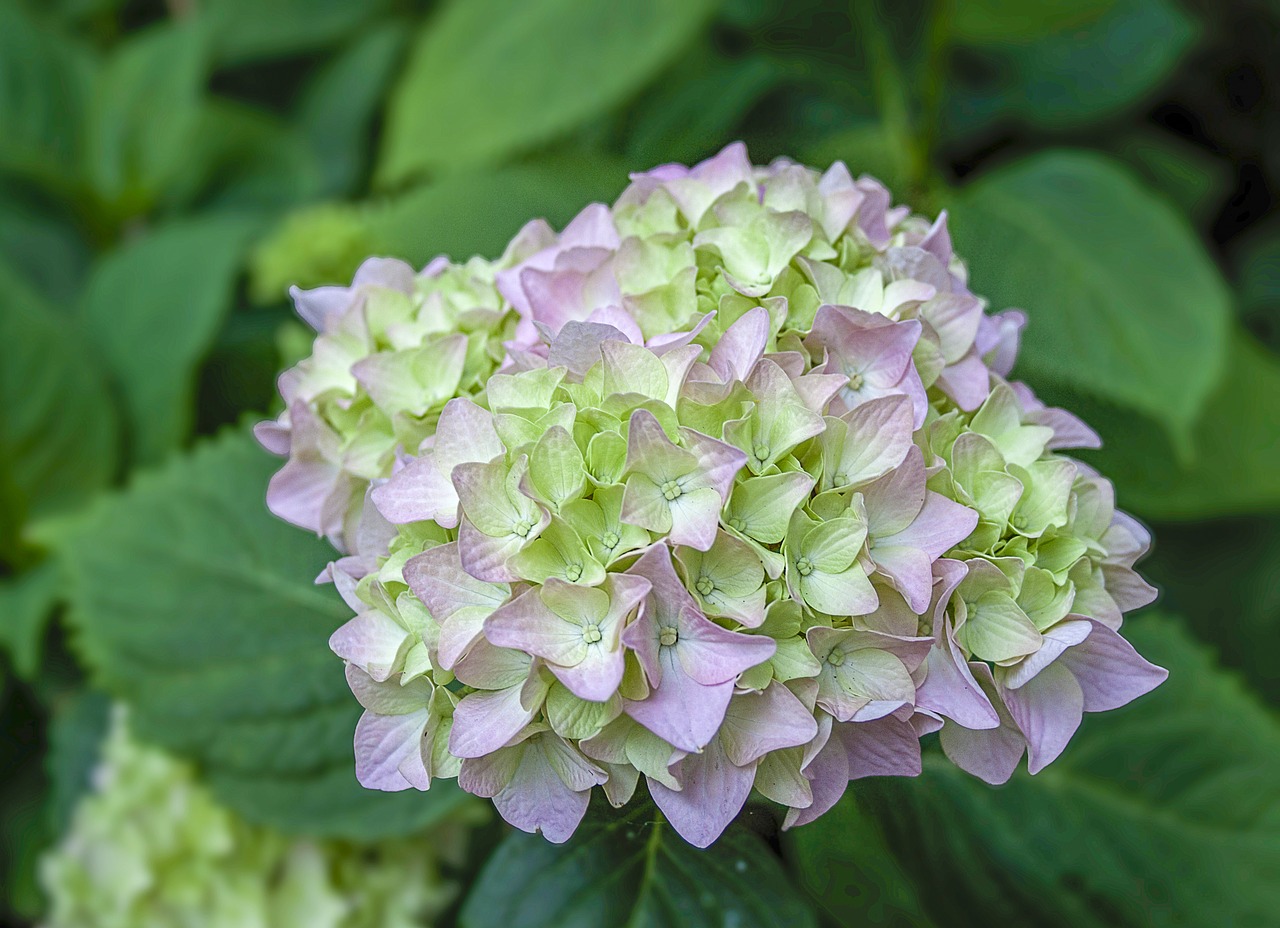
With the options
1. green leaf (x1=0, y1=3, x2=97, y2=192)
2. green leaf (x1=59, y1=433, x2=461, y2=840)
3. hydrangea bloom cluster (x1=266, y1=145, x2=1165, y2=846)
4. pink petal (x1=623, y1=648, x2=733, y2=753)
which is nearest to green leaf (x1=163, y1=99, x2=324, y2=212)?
green leaf (x1=0, y1=3, x2=97, y2=192)

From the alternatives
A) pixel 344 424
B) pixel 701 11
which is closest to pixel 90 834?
pixel 344 424

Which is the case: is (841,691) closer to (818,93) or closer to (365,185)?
(818,93)

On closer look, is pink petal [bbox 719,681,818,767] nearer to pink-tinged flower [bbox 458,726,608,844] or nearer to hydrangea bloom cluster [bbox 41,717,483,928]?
pink-tinged flower [bbox 458,726,608,844]

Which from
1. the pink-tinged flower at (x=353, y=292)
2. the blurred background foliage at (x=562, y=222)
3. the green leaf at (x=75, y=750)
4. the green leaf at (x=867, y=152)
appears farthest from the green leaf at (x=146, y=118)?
the pink-tinged flower at (x=353, y=292)

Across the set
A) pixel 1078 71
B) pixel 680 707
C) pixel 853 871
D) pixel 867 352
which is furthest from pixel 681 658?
pixel 1078 71

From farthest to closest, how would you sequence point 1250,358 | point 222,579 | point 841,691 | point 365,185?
point 365,185 → point 1250,358 → point 222,579 → point 841,691
